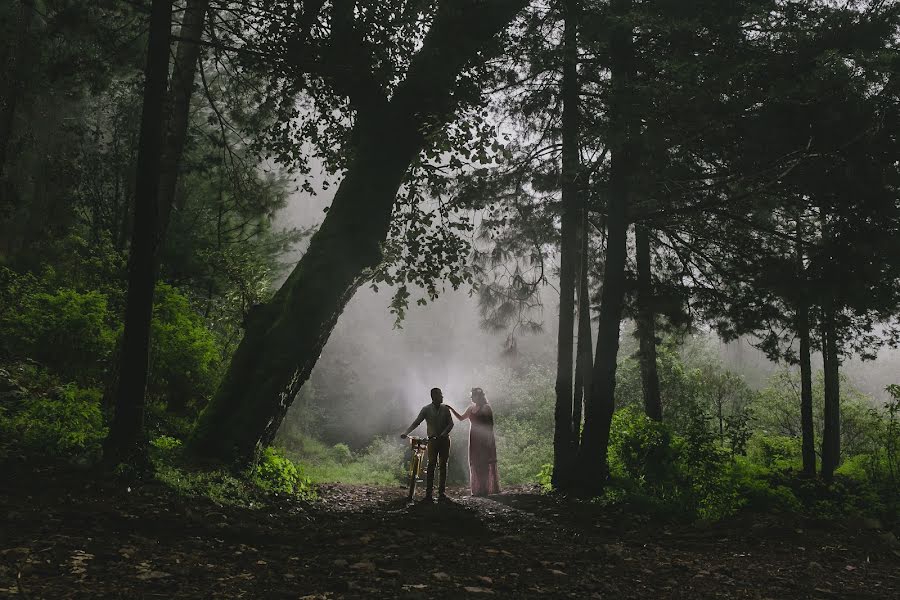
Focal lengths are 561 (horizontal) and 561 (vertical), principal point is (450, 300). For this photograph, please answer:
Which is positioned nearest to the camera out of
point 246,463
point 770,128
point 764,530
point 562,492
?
point 764,530

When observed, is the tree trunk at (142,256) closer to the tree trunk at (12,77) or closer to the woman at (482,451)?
the tree trunk at (12,77)

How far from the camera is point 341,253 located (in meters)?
7.39

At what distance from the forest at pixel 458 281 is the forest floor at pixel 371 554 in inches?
1.4

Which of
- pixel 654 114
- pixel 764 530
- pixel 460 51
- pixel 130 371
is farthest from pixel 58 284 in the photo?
pixel 764 530

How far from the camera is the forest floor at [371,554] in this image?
3.05m

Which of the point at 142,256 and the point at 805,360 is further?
the point at 805,360

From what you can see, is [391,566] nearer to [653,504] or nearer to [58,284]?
[653,504]

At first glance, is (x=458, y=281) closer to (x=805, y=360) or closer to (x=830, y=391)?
(x=805, y=360)

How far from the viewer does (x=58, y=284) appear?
10727mm

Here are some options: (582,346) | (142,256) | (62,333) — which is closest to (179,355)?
(62,333)

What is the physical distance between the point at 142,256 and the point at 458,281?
4335 mm

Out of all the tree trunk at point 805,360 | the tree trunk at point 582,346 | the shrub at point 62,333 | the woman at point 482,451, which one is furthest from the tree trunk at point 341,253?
the tree trunk at point 805,360

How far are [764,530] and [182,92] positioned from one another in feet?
27.4

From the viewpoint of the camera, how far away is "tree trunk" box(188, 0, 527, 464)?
6859mm
